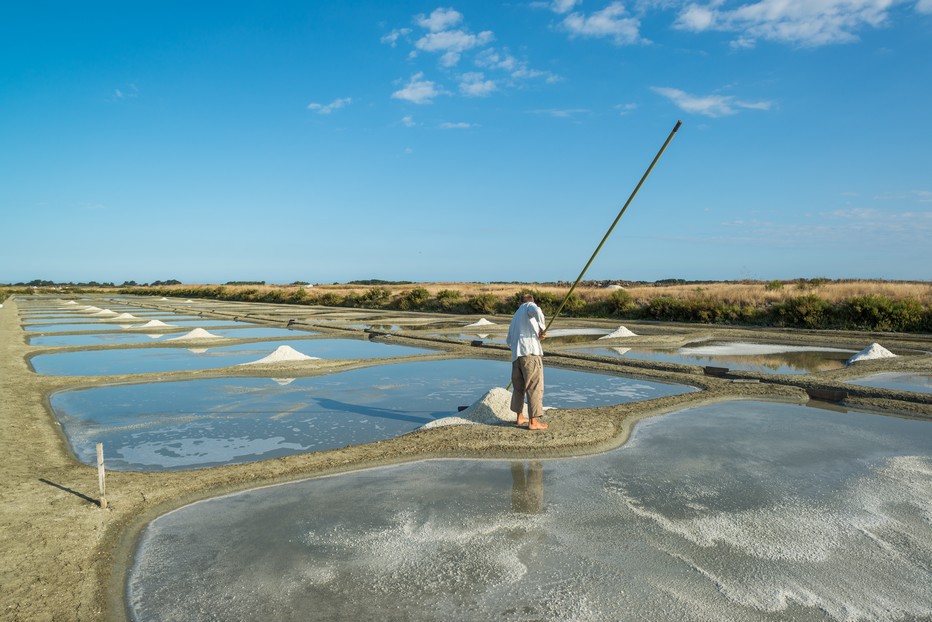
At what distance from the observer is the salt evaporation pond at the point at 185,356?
11477 millimetres

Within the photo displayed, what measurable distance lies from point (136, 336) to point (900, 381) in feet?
60.2

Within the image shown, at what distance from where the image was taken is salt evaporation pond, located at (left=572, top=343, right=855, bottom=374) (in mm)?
10617

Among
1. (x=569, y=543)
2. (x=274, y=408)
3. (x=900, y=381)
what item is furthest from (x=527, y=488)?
(x=900, y=381)

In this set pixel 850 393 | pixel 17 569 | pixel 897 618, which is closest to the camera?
pixel 897 618

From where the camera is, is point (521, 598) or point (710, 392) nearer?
point (521, 598)

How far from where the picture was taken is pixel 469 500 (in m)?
4.33

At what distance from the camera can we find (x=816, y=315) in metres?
18.1

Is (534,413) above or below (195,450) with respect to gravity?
above

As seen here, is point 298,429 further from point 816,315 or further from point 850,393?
point 816,315

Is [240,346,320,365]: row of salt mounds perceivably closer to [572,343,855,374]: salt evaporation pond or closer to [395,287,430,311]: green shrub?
[572,343,855,374]: salt evaporation pond

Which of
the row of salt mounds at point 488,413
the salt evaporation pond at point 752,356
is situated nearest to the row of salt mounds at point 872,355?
the salt evaporation pond at point 752,356

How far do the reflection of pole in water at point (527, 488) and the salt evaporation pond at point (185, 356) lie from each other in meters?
7.97

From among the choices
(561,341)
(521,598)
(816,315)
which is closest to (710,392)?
(521,598)

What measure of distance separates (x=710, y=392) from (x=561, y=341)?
7054 millimetres
